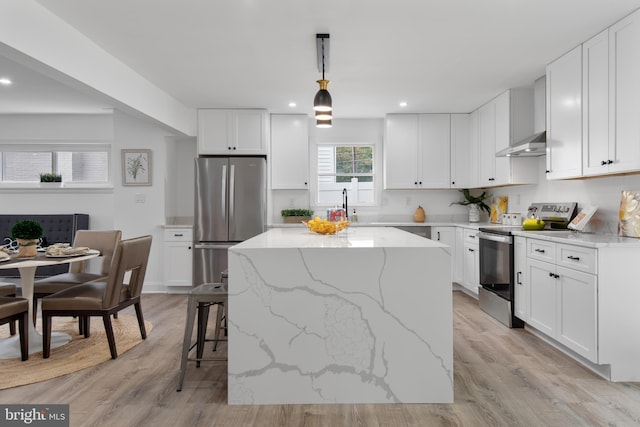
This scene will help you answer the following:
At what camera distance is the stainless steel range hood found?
378cm

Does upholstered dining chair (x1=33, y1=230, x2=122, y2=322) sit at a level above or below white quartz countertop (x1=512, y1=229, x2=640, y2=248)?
below

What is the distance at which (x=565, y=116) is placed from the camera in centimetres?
340

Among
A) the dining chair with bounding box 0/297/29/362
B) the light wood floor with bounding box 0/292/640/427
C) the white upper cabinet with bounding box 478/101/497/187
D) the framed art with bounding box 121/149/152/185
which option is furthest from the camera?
the framed art with bounding box 121/149/152/185

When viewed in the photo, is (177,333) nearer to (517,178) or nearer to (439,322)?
(439,322)

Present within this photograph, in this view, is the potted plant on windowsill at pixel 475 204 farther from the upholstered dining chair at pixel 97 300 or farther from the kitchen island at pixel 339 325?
the upholstered dining chair at pixel 97 300

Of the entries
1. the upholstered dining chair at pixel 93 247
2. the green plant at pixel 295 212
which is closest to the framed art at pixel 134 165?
the upholstered dining chair at pixel 93 247

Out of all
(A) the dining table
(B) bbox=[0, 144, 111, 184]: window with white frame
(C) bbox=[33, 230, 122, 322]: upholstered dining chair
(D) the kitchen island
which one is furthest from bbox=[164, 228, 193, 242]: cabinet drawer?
(D) the kitchen island

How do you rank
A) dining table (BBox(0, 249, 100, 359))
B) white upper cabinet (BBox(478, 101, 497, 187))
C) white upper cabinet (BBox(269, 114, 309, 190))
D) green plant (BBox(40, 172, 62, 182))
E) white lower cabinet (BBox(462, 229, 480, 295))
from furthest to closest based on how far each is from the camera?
green plant (BBox(40, 172, 62, 182)), white upper cabinet (BBox(269, 114, 309, 190)), white upper cabinet (BBox(478, 101, 497, 187)), white lower cabinet (BBox(462, 229, 480, 295)), dining table (BBox(0, 249, 100, 359))

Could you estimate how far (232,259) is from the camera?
2.32m

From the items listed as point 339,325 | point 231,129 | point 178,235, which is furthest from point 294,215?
point 339,325

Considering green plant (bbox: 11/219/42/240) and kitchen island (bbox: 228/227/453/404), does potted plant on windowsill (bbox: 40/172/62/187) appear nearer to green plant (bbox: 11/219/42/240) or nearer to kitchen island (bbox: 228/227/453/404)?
green plant (bbox: 11/219/42/240)

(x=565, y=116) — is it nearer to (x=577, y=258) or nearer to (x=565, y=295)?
(x=577, y=258)

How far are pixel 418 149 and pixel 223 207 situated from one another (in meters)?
2.73

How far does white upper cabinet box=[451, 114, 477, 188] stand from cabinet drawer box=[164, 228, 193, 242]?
3.59 m
